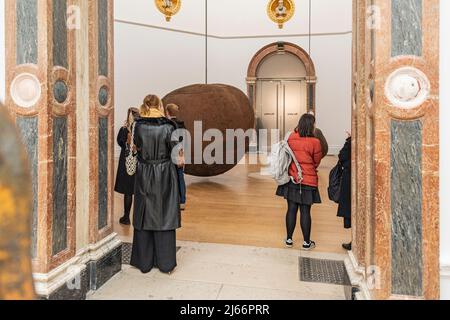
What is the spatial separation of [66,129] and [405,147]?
7.44 feet

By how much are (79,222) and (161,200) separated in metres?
0.70

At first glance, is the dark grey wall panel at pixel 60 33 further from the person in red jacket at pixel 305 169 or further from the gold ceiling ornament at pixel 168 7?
the gold ceiling ornament at pixel 168 7

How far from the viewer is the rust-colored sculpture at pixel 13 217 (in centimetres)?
55

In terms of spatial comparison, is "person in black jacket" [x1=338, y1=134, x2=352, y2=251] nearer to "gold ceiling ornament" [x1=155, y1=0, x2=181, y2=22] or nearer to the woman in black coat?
the woman in black coat

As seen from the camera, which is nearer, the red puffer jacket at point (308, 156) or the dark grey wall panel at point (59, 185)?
the dark grey wall panel at point (59, 185)

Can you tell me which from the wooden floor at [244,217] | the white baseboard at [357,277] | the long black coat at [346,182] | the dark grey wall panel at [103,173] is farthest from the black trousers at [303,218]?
the dark grey wall panel at [103,173]

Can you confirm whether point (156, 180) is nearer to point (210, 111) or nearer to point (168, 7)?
point (210, 111)

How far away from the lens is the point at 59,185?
2.71m

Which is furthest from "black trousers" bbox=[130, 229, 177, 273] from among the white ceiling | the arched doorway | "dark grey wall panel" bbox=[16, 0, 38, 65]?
the arched doorway

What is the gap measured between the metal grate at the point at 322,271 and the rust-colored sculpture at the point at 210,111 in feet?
13.8

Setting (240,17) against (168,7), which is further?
(240,17)

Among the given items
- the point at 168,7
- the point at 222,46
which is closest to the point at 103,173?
the point at 168,7

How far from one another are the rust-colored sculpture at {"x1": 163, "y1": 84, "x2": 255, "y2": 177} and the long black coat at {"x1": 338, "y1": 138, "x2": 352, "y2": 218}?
3.90 metres

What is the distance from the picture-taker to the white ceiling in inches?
492
